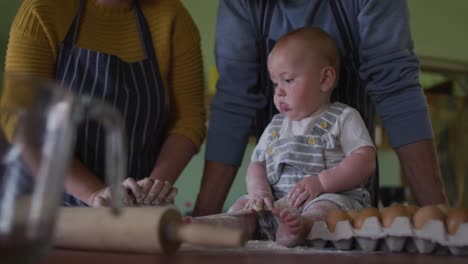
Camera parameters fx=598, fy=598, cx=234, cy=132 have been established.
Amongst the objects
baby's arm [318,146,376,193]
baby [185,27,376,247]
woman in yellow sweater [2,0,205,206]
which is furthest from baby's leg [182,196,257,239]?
woman in yellow sweater [2,0,205,206]

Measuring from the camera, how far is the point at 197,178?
3.08 m

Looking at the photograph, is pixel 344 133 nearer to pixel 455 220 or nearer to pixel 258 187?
pixel 258 187

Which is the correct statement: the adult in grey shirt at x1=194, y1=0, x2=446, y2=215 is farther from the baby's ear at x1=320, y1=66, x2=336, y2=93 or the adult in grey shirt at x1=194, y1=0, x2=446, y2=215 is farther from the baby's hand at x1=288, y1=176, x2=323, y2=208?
the baby's hand at x1=288, y1=176, x2=323, y2=208

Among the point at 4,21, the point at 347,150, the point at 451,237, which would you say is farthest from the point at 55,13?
the point at 4,21

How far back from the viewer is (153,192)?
2.64ft

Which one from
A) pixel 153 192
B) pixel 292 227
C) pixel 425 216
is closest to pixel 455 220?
pixel 425 216

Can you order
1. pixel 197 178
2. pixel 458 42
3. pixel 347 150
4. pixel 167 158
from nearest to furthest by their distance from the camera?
1. pixel 347 150
2. pixel 167 158
3. pixel 197 178
4. pixel 458 42

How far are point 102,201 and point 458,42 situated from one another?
338 cm

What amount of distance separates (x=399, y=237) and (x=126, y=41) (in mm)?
644

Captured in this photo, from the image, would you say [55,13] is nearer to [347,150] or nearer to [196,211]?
[196,211]

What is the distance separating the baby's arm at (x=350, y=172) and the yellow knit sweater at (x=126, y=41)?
1.01 feet

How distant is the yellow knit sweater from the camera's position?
97 centimetres

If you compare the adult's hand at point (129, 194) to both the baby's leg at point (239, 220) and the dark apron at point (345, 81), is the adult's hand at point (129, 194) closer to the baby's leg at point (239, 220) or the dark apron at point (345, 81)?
the baby's leg at point (239, 220)

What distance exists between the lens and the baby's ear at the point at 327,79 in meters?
1.00
